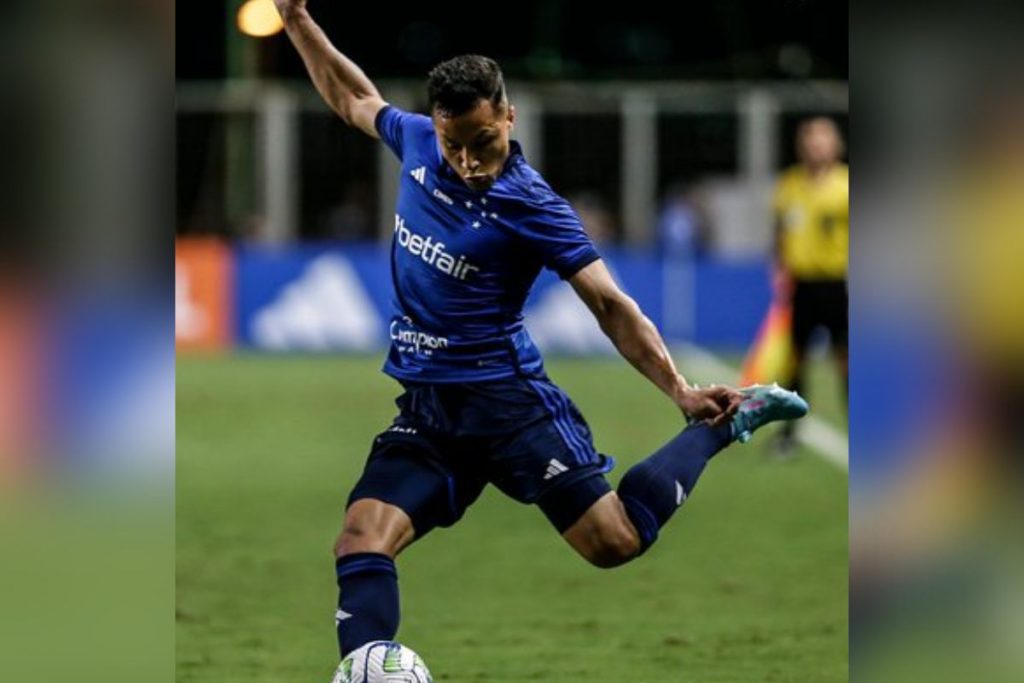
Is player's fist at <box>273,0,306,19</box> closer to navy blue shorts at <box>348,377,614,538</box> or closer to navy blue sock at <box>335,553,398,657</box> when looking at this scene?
navy blue shorts at <box>348,377,614,538</box>

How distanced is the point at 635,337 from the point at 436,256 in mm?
686

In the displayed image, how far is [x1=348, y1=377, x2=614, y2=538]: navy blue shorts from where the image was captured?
641 cm

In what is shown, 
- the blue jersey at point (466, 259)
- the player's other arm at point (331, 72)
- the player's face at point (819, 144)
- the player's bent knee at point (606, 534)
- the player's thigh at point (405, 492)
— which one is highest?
the player's face at point (819, 144)

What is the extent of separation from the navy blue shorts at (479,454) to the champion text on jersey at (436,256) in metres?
0.40

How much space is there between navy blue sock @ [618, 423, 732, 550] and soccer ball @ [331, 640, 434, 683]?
3.66 ft

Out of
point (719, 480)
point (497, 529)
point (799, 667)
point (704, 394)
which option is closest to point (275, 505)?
point (497, 529)

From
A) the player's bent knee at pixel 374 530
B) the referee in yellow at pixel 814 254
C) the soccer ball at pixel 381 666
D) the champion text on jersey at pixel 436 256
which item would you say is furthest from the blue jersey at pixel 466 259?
the referee in yellow at pixel 814 254

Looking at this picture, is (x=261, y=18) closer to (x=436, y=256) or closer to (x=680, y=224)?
(x=436, y=256)

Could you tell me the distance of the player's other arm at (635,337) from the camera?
241 inches

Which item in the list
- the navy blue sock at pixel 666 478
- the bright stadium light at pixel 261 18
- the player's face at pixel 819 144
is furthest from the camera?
the player's face at pixel 819 144

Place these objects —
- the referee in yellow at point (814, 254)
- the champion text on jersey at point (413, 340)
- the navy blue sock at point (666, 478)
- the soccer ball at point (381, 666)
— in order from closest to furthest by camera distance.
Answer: the soccer ball at point (381, 666) < the champion text on jersey at point (413, 340) < the navy blue sock at point (666, 478) < the referee in yellow at point (814, 254)

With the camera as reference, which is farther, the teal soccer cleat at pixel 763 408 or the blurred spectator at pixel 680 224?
the blurred spectator at pixel 680 224

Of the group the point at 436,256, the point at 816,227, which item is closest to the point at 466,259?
the point at 436,256

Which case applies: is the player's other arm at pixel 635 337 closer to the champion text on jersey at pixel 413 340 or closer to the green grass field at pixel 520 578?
the champion text on jersey at pixel 413 340
